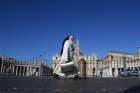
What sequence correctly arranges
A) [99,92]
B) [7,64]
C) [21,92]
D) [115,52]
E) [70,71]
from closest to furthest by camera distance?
[21,92] < [99,92] < [70,71] < [7,64] < [115,52]

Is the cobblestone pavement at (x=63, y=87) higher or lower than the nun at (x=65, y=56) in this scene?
lower

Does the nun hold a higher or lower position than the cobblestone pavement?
higher

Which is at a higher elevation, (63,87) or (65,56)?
(65,56)

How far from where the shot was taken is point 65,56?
22250mm

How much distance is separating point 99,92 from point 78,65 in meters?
14.6

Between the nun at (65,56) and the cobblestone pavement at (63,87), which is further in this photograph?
the nun at (65,56)

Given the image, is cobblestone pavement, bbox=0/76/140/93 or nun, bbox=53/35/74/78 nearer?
cobblestone pavement, bbox=0/76/140/93

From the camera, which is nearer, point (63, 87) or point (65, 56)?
point (63, 87)

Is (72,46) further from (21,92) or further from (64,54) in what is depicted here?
(21,92)

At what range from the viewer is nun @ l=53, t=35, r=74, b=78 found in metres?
22.1

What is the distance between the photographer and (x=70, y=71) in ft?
72.0

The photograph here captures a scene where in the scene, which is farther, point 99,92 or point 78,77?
point 78,77

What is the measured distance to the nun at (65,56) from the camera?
22144 mm

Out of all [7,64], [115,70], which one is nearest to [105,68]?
[115,70]
